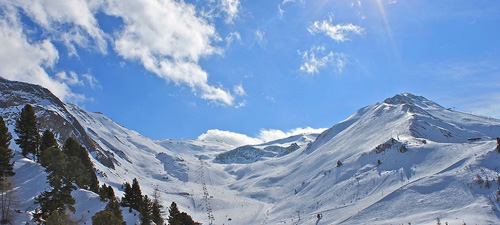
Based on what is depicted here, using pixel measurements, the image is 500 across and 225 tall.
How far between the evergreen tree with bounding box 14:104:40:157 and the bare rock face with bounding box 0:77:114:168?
7890cm

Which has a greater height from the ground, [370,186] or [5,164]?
[370,186]

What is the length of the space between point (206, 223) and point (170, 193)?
2174 inches

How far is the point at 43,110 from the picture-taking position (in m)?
148

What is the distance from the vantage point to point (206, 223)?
370 ft

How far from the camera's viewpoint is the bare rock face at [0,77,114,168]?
456ft

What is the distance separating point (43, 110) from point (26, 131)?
10630 cm

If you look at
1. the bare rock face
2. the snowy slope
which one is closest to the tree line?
the snowy slope

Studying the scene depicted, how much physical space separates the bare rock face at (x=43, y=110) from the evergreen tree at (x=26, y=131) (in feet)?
259

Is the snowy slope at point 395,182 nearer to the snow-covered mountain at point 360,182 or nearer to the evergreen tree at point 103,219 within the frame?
the snow-covered mountain at point 360,182

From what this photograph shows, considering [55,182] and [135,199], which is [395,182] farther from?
[55,182]

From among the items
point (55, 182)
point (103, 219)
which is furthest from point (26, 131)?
point (103, 219)

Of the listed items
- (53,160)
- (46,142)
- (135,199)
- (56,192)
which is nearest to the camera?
(56,192)

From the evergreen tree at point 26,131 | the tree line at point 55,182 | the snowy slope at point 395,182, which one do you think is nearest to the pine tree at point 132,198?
the tree line at point 55,182

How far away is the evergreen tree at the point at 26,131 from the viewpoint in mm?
57975
